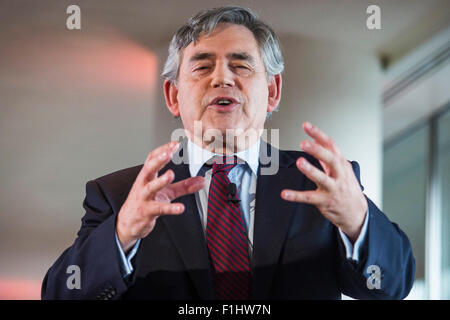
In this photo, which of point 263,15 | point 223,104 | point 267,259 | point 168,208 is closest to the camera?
point 168,208

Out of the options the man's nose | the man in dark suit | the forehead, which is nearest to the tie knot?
the man in dark suit

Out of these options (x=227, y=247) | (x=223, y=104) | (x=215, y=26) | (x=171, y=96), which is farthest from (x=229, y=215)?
(x=215, y=26)

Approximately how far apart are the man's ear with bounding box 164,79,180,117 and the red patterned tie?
349mm

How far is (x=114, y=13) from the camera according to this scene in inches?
76.0

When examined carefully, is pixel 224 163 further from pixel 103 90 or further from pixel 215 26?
pixel 103 90

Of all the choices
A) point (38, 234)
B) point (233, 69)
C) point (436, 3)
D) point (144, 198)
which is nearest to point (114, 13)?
point (233, 69)

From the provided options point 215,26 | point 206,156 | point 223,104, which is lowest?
point 206,156

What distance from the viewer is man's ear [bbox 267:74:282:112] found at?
5.70ft

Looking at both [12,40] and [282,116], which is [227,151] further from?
[12,40]

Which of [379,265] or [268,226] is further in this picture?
[268,226]

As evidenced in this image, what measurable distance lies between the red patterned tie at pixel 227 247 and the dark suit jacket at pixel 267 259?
29 millimetres

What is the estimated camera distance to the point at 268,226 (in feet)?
4.85

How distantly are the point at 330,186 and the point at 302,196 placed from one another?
8cm

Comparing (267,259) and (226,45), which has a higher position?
(226,45)
